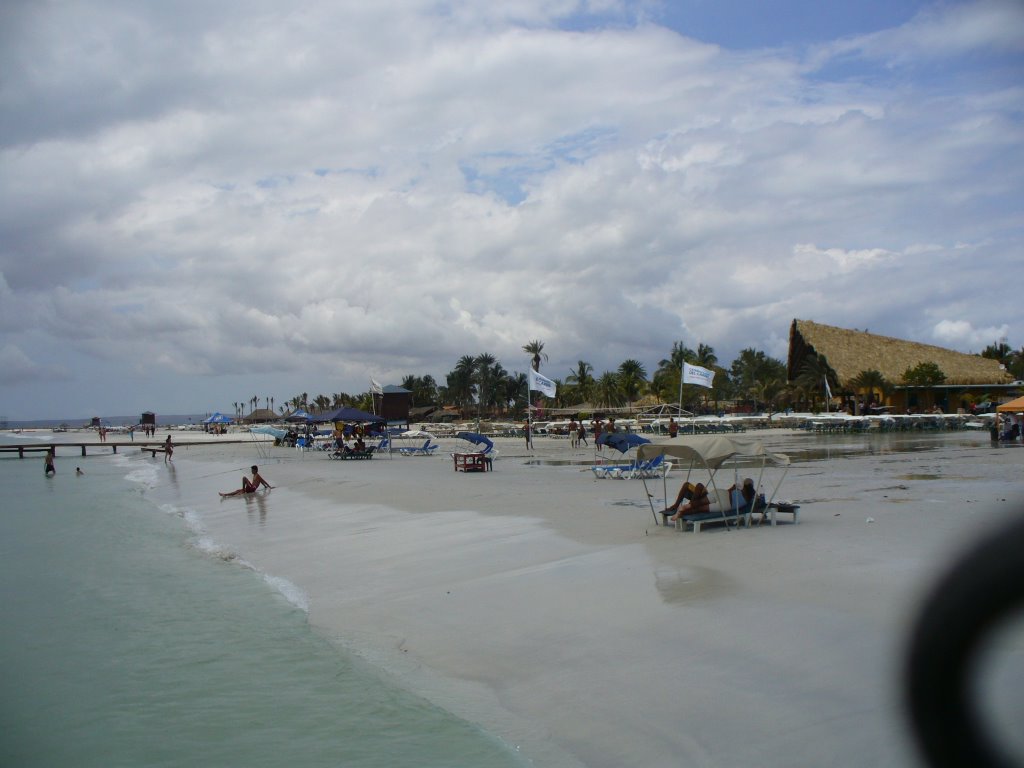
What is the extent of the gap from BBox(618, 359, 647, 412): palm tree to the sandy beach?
72330 millimetres

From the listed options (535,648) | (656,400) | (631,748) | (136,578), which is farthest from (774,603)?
(656,400)

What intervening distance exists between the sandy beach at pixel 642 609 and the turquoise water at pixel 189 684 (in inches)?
16.3

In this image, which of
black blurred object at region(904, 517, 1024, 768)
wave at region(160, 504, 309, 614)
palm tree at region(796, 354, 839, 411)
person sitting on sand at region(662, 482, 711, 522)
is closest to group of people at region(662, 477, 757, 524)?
person sitting on sand at region(662, 482, 711, 522)

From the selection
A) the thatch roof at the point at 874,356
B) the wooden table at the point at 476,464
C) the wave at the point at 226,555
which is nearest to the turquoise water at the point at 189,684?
the wave at the point at 226,555

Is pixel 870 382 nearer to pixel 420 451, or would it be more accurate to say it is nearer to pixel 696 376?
pixel 696 376

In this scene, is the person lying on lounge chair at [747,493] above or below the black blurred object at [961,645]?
below

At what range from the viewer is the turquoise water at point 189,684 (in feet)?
23.4

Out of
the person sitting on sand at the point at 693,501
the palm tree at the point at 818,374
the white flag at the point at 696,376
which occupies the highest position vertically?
the palm tree at the point at 818,374

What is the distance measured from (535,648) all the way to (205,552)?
1031 cm

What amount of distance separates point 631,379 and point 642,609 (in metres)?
84.8

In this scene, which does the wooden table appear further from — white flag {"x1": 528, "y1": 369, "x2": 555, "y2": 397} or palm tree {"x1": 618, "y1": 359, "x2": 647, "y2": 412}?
palm tree {"x1": 618, "y1": 359, "x2": 647, "y2": 412}

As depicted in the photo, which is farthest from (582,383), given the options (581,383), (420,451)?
(420,451)

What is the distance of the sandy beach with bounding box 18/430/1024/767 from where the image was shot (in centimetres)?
611

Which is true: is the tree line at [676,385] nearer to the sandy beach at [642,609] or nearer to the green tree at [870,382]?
the green tree at [870,382]
